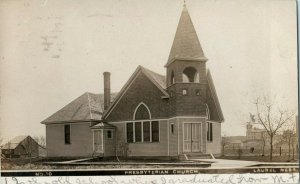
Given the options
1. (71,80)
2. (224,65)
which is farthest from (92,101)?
(224,65)

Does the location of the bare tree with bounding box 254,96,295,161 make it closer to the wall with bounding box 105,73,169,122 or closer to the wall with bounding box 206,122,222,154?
the wall with bounding box 206,122,222,154

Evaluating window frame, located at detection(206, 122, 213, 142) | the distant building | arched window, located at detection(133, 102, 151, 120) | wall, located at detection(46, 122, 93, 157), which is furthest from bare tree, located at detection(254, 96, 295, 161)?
the distant building

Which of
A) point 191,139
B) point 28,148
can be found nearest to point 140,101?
point 191,139

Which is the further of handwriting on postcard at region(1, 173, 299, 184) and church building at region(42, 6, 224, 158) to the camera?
church building at region(42, 6, 224, 158)

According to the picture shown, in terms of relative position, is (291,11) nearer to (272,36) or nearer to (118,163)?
(272,36)

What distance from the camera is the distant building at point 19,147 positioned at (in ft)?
18.3

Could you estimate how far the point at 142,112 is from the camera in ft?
18.8

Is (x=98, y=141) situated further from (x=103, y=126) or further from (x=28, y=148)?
(x=28, y=148)

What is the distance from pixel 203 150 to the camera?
5.63 metres

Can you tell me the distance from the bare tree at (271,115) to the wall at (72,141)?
1853mm

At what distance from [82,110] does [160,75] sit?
95 cm

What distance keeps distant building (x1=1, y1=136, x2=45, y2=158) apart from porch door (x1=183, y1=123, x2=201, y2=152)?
159 cm

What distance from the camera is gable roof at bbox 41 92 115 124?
565cm

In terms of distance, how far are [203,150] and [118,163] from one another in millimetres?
926
